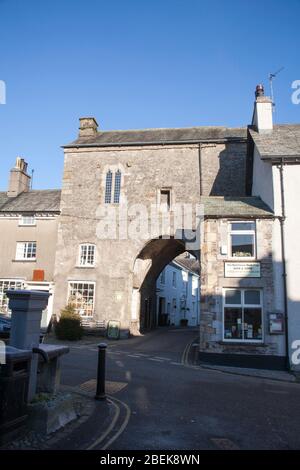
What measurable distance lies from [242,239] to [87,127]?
16.0 m

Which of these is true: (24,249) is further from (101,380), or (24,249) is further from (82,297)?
(101,380)

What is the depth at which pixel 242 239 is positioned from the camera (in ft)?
47.9

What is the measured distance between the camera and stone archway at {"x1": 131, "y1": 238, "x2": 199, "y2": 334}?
23.8m

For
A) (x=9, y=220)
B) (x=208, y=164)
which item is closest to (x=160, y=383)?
(x=208, y=164)

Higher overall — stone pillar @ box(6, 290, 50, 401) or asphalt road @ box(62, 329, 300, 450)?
stone pillar @ box(6, 290, 50, 401)

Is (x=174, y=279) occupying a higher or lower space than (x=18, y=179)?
lower

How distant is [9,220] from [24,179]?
180 inches

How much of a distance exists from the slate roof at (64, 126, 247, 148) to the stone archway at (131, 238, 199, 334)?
638 cm

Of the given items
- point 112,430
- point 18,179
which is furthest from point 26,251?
point 112,430

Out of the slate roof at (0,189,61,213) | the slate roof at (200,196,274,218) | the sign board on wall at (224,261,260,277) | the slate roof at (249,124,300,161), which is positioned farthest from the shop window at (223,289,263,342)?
the slate roof at (0,189,61,213)

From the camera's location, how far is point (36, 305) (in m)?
6.34

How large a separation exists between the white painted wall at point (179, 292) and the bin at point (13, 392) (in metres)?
28.2

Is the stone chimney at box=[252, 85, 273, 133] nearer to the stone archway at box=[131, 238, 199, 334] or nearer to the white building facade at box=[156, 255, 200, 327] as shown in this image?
the stone archway at box=[131, 238, 199, 334]
